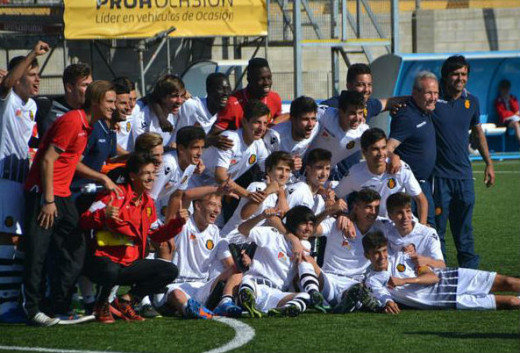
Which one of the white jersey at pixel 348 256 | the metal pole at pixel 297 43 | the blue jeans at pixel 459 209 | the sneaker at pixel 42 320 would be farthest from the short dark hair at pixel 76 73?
the metal pole at pixel 297 43

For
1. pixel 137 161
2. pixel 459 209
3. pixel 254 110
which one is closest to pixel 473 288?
pixel 459 209

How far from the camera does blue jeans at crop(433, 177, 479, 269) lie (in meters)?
8.98

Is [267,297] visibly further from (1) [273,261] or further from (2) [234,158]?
(2) [234,158]

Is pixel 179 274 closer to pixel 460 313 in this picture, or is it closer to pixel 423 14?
pixel 460 313

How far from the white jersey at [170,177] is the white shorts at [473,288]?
7.61 feet

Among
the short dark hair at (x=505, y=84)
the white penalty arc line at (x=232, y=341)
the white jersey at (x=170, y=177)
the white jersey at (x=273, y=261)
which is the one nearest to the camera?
the white penalty arc line at (x=232, y=341)

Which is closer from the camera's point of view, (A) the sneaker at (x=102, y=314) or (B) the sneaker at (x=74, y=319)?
(B) the sneaker at (x=74, y=319)

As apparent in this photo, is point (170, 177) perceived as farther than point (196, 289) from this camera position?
Yes

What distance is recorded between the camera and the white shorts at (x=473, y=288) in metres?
7.62

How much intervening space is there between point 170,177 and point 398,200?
6.04 ft

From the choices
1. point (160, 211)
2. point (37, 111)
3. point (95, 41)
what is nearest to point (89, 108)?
point (37, 111)

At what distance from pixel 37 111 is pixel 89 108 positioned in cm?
69

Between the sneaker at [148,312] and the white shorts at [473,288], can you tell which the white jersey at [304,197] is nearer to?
the white shorts at [473,288]

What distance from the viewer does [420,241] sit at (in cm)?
809
